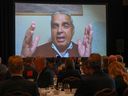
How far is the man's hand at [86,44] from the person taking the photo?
41.6ft

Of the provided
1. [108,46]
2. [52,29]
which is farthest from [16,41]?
[108,46]

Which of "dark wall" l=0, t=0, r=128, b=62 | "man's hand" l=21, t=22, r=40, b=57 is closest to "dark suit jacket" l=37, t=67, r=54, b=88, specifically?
"man's hand" l=21, t=22, r=40, b=57

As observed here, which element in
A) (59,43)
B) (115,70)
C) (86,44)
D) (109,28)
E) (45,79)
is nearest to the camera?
(115,70)

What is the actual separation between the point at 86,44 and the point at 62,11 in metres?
1.41

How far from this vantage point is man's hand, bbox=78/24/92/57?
12.7 metres

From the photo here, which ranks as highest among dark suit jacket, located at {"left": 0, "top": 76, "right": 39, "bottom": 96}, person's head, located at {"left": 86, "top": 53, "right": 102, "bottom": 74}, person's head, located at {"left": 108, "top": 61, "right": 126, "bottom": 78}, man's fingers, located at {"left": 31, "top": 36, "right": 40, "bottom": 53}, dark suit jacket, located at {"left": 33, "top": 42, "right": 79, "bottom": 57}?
man's fingers, located at {"left": 31, "top": 36, "right": 40, "bottom": 53}

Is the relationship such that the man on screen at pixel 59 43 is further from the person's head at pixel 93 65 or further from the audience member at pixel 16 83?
the audience member at pixel 16 83

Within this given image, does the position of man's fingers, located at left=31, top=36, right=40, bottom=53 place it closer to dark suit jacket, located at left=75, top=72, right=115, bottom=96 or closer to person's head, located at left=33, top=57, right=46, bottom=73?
person's head, located at left=33, top=57, right=46, bottom=73

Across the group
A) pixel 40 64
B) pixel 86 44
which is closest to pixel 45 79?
pixel 40 64

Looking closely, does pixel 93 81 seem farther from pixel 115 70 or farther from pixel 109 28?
pixel 109 28

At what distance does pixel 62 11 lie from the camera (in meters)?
12.7

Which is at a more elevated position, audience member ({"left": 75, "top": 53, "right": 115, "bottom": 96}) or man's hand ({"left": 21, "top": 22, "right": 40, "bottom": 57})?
man's hand ({"left": 21, "top": 22, "right": 40, "bottom": 57})

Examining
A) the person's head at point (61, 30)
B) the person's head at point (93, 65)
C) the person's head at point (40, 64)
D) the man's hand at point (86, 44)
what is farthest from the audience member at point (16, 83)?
the man's hand at point (86, 44)

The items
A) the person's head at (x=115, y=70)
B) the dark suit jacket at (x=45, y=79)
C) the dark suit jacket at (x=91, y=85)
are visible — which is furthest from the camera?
the dark suit jacket at (x=45, y=79)
